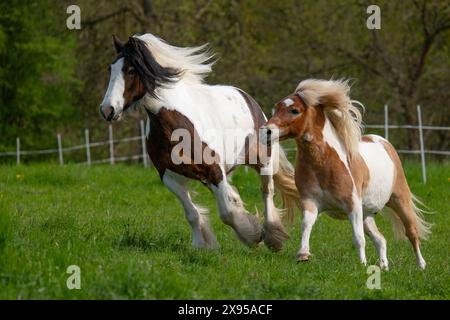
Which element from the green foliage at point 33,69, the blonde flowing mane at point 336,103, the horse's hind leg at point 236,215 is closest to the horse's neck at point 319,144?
the blonde flowing mane at point 336,103

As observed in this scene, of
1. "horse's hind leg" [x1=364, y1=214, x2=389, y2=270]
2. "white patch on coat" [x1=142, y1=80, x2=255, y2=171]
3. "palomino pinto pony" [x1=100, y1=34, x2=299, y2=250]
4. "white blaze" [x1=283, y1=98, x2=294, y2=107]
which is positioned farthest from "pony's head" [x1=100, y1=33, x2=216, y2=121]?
"horse's hind leg" [x1=364, y1=214, x2=389, y2=270]

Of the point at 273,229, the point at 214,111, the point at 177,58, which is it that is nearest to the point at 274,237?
the point at 273,229

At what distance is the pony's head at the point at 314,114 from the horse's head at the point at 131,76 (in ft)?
4.55

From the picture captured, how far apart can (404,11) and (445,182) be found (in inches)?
378

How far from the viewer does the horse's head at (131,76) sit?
8594mm

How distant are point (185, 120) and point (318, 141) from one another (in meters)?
1.49

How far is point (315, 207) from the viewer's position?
8.57 meters

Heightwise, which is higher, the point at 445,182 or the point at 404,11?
the point at 404,11

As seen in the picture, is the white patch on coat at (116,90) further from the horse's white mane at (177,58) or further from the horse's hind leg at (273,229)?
the horse's hind leg at (273,229)

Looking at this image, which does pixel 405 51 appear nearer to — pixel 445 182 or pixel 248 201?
pixel 445 182

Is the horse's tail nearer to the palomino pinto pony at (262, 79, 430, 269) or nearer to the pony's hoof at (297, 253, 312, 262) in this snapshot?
the palomino pinto pony at (262, 79, 430, 269)

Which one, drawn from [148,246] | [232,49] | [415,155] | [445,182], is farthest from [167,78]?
[232,49]

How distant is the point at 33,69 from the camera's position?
1057 inches

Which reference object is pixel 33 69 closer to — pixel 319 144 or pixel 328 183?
pixel 319 144
